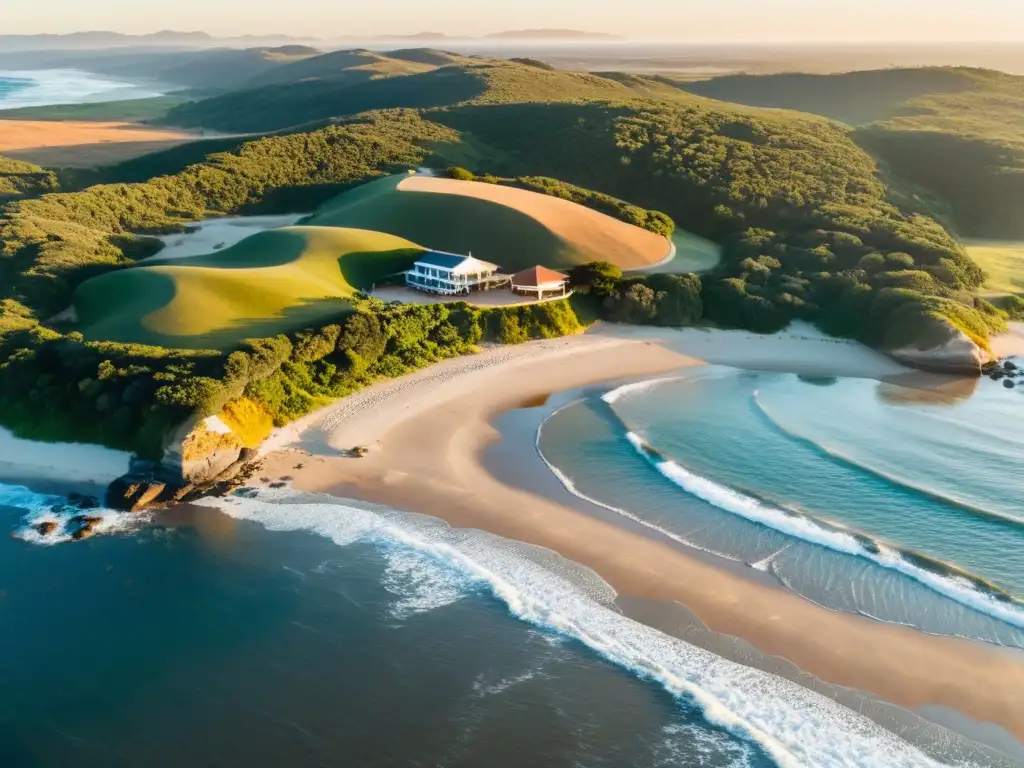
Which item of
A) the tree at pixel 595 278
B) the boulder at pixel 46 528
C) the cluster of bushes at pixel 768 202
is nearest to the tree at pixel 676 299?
the cluster of bushes at pixel 768 202

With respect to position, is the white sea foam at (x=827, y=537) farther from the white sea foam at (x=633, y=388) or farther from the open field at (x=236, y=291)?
the open field at (x=236, y=291)

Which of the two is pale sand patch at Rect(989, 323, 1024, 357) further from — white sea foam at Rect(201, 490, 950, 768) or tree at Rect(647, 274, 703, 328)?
white sea foam at Rect(201, 490, 950, 768)

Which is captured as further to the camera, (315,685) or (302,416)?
(302,416)

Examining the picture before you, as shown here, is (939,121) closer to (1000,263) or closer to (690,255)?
(1000,263)

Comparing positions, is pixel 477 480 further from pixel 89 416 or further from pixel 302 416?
pixel 89 416

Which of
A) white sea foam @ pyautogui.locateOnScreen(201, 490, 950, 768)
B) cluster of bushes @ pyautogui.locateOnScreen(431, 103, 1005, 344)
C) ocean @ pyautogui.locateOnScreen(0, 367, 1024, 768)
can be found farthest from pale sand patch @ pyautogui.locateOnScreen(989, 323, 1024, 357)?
white sea foam @ pyautogui.locateOnScreen(201, 490, 950, 768)

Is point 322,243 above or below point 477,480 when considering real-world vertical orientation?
above

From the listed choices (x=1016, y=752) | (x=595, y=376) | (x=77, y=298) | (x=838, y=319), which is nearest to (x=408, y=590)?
(x=1016, y=752)
